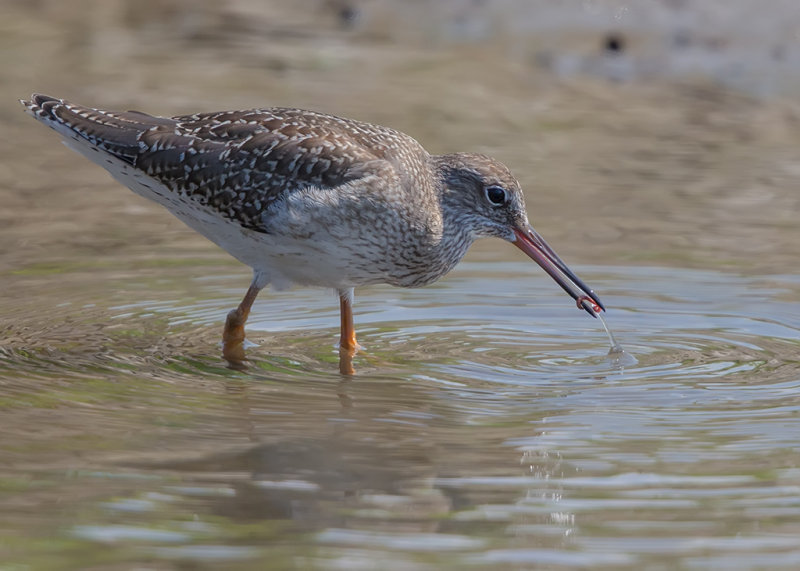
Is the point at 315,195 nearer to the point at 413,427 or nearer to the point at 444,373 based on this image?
the point at 444,373

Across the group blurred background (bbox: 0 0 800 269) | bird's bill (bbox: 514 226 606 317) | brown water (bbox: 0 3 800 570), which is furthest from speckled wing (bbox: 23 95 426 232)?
blurred background (bbox: 0 0 800 269)

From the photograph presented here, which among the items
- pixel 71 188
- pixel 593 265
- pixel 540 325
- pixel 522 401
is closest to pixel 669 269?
pixel 593 265

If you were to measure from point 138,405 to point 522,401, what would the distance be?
2.24m

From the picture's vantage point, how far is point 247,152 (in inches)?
357

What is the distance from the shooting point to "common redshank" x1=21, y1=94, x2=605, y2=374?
8.84 meters

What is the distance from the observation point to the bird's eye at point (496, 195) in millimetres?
9273

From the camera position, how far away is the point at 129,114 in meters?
9.78

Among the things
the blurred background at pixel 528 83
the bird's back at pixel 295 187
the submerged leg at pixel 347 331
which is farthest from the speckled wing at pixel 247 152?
the blurred background at pixel 528 83

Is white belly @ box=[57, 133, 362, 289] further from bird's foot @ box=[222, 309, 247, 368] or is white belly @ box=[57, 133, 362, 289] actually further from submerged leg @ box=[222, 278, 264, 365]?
bird's foot @ box=[222, 309, 247, 368]

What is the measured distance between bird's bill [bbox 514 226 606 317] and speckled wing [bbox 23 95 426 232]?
922mm

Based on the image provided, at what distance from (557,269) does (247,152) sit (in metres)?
2.28

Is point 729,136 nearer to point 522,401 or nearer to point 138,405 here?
point 522,401

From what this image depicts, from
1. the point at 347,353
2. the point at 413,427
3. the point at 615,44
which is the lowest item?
the point at 347,353

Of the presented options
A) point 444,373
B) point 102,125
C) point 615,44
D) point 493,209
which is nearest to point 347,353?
point 444,373
